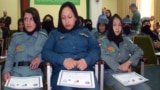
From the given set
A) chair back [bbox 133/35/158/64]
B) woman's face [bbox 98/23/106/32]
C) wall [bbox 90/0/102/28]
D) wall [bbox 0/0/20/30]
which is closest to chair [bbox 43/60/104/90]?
chair back [bbox 133/35/158/64]

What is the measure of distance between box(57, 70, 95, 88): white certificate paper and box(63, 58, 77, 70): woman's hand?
55mm

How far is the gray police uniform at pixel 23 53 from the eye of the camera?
296cm

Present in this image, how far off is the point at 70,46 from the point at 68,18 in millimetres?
270

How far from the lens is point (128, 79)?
297 cm

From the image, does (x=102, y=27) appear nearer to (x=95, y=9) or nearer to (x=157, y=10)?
(x=95, y=9)

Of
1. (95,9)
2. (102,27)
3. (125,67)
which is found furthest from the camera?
(95,9)

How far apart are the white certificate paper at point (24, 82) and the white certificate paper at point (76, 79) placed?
22cm

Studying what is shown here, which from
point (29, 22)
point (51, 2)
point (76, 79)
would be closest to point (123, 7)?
point (51, 2)

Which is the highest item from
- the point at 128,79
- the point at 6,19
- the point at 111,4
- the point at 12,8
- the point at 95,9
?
the point at 111,4

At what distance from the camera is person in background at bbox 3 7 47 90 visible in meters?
2.95

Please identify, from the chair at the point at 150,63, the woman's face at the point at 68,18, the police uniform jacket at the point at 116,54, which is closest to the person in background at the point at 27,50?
the woman's face at the point at 68,18

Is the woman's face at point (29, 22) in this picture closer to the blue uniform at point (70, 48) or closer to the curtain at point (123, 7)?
the blue uniform at point (70, 48)

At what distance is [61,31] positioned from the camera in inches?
117

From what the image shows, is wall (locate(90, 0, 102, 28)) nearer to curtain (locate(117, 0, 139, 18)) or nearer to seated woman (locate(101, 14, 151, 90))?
curtain (locate(117, 0, 139, 18))
